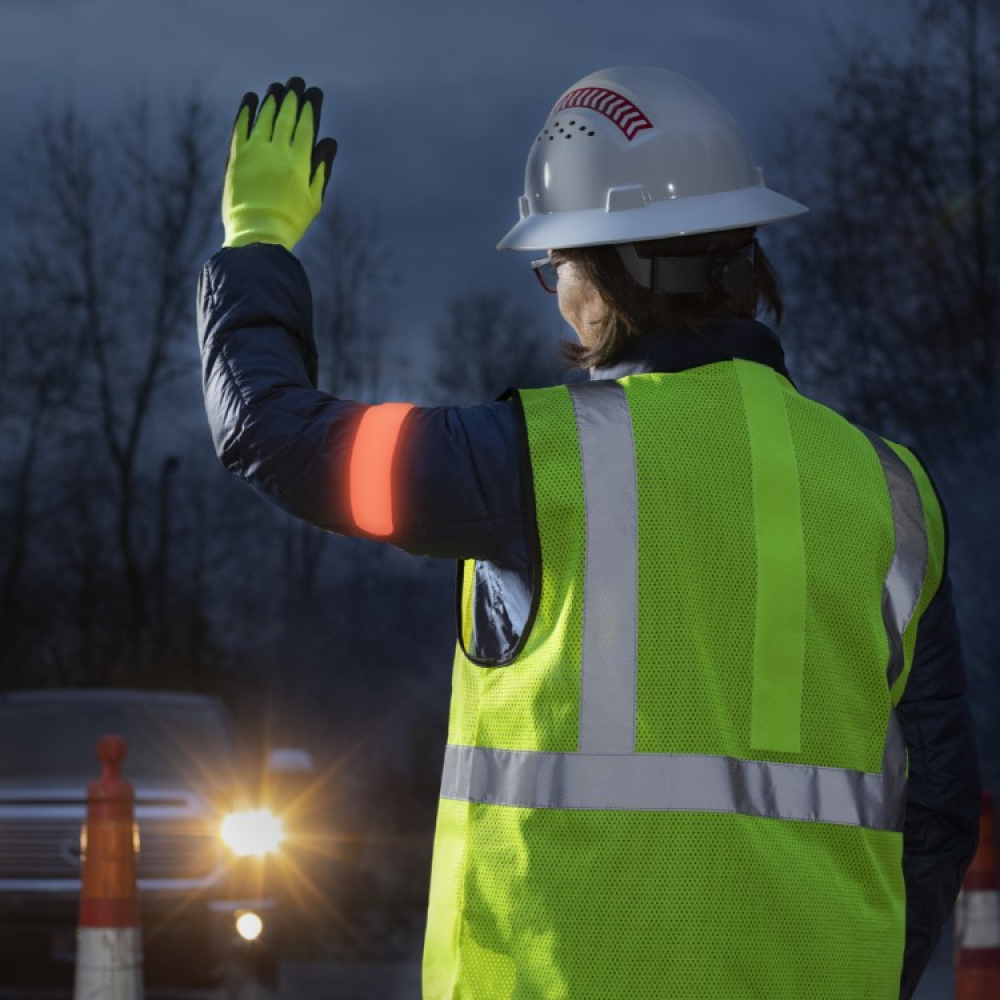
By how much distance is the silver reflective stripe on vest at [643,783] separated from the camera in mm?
2275

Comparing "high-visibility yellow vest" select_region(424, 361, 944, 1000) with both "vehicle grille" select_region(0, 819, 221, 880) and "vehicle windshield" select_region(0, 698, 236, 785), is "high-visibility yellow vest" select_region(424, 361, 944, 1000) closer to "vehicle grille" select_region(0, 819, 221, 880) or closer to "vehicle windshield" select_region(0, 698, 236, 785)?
"vehicle grille" select_region(0, 819, 221, 880)

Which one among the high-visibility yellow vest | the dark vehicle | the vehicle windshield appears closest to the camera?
the high-visibility yellow vest

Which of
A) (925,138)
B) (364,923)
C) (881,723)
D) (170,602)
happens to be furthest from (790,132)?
(881,723)

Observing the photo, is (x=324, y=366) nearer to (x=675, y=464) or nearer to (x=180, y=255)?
(x=180, y=255)

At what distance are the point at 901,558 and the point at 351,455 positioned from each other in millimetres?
738

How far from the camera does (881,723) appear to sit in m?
2.48

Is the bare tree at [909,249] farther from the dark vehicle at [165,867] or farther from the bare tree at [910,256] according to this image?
the dark vehicle at [165,867]

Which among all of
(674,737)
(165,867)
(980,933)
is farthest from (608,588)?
(165,867)

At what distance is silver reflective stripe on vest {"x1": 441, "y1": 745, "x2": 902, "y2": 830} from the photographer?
228 cm

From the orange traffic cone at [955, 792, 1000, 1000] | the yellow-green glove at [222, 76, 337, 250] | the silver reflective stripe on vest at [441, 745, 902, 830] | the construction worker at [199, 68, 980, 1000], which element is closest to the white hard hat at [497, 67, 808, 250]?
the construction worker at [199, 68, 980, 1000]

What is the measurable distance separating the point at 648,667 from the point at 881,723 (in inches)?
14.4

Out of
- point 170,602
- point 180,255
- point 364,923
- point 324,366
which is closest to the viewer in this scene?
point 364,923

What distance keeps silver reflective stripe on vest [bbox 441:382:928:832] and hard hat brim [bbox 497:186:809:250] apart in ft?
1.08

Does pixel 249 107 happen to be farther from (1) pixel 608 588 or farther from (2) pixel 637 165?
(1) pixel 608 588
